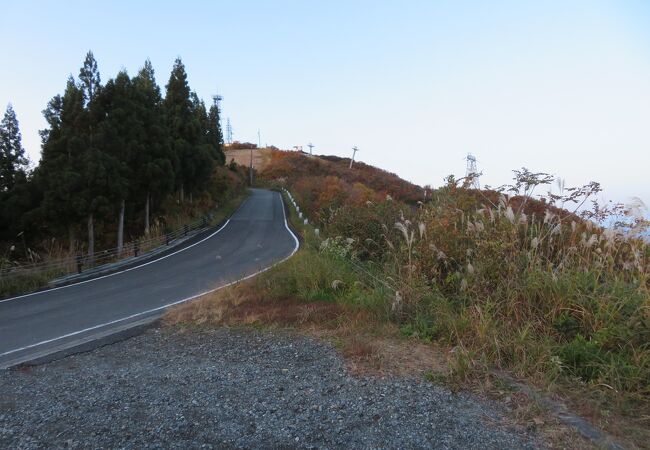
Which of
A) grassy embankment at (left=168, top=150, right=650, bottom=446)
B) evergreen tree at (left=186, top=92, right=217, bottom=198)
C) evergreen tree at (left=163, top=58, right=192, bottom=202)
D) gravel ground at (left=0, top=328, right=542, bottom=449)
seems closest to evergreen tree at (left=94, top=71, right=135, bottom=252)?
evergreen tree at (left=163, top=58, right=192, bottom=202)

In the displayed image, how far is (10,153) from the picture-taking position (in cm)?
2108

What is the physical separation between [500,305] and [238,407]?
3.19 metres

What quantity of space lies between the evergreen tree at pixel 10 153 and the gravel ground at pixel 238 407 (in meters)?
18.6

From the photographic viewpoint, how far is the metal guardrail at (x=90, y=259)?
1591cm

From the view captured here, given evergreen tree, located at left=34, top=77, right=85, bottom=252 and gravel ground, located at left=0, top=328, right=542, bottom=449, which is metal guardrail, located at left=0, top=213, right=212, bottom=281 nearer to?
evergreen tree, located at left=34, top=77, right=85, bottom=252

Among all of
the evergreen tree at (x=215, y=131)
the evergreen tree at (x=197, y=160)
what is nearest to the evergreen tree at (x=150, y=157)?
the evergreen tree at (x=197, y=160)

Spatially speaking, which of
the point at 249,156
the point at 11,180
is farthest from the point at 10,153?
the point at 249,156

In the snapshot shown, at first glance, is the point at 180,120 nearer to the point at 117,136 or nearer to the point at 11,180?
the point at 117,136

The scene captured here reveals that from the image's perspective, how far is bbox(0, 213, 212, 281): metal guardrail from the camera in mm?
15913

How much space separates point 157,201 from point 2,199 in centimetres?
857

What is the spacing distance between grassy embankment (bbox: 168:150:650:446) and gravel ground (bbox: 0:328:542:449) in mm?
563

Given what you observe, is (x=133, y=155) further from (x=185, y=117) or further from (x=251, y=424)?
(x=251, y=424)

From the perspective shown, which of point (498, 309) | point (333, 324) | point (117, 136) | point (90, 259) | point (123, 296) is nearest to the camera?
point (498, 309)

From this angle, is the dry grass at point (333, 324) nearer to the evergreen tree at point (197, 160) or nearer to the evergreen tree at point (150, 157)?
the evergreen tree at point (150, 157)
